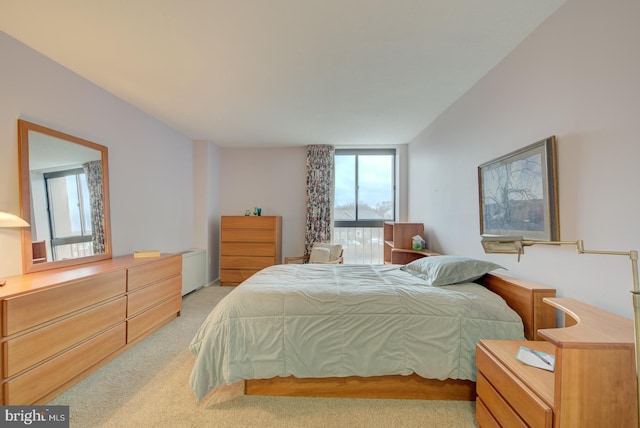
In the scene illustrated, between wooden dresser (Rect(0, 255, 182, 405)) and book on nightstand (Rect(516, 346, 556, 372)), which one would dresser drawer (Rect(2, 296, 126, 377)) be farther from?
book on nightstand (Rect(516, 346, 556, 372))

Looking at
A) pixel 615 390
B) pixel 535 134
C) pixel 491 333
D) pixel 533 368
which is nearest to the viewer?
pixel 615 390

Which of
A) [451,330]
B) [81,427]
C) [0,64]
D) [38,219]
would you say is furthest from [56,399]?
[451,330]

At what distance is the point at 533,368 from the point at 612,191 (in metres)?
0.97

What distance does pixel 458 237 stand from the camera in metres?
2.74

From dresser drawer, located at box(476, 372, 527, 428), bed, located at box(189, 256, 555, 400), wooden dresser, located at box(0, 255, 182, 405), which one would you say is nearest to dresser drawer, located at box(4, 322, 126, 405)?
wooden dresser, located at box(0, 255, 182, 405)

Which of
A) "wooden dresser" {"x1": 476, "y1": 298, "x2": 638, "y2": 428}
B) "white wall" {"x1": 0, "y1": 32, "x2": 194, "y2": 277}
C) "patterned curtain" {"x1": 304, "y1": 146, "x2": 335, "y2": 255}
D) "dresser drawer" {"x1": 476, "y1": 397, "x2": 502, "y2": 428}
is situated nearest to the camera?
"wooden dresser" {"x1": 476, "y1": 298, "x2": 638, "y2": 428}

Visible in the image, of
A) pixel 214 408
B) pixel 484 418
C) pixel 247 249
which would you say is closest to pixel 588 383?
pixel 484 418

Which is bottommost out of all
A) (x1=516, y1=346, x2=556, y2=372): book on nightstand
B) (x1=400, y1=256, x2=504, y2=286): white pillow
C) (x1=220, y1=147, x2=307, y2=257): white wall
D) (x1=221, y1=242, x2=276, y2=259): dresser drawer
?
(x1=516, y1=346, x2=556, y2=372): book on nightstand

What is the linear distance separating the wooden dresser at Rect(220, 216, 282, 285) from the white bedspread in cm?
251

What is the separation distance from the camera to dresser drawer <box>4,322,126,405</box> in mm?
1440

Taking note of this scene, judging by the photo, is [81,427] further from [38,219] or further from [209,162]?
[209,162]

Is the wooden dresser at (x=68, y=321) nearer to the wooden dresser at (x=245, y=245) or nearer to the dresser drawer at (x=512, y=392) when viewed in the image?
the wooden dresser at (x=245, y=245)

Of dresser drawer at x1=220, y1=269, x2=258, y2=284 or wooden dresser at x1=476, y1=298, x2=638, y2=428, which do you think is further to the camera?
dresser drawer at x1=220, y1=269, x2=258, y2=284

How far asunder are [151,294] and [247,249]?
1.80 meters
